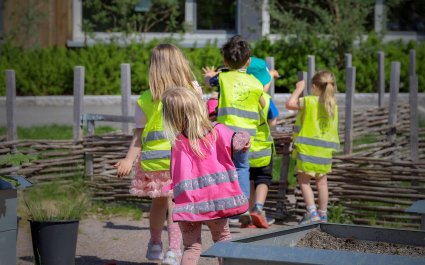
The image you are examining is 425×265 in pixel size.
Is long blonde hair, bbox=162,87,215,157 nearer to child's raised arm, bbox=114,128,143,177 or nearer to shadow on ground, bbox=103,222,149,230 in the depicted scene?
child's raised arm, bbox=114,128,143,177

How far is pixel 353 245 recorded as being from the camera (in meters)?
4.37

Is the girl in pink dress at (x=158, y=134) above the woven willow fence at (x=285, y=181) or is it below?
above

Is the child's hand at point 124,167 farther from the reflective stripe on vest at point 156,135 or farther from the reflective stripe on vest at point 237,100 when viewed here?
the reflective stripe on vest at point 237,100

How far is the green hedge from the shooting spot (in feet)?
51.2

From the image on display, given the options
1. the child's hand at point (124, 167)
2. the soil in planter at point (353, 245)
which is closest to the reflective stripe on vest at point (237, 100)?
the child's hand at point (124, 167)

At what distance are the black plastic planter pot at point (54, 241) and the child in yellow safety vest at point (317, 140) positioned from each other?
2.65 meters

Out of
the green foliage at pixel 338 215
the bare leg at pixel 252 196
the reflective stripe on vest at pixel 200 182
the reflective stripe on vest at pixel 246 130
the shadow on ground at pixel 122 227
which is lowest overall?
the shadow on ground at pixel 122 227

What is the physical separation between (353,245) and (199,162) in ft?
3.76

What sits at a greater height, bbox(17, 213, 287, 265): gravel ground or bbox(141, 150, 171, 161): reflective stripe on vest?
bbox(141, 150, 171, 161): reflective stripe on vest

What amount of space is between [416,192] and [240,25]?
10.5m

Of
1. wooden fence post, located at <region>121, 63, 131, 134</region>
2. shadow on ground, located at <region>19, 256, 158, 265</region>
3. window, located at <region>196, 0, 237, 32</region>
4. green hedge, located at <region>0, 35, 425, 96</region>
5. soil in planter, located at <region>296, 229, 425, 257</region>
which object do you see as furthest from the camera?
window, located at <region>196, 0, 237, 32</region>

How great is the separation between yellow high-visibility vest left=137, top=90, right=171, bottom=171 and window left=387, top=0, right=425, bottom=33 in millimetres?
13128

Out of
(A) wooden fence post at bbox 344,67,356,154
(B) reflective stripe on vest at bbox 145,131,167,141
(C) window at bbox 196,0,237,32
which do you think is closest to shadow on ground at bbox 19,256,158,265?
(B) reflective stripe on vest at bbox 145,131,167,141

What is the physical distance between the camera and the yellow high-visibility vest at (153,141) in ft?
20.4
